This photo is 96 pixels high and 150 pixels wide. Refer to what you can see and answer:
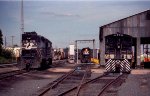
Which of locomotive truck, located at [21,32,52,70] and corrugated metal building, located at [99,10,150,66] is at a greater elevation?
corrugated metal building, located at [99,10,150,66]

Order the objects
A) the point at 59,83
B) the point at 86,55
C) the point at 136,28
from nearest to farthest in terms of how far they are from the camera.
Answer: the point at 59,83 → the point at 136,28 → the point at 86,55

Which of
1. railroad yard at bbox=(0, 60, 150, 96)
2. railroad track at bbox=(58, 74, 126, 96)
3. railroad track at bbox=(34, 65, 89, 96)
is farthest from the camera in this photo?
railroad track at bbox=(34, 65, 89, 96)

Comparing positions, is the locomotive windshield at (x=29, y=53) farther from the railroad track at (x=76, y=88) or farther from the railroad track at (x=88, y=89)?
the railroad track at (x=88, y=89)

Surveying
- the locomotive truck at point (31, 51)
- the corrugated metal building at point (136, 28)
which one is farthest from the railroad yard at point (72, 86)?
the corrugated metal building at point (136, 28)

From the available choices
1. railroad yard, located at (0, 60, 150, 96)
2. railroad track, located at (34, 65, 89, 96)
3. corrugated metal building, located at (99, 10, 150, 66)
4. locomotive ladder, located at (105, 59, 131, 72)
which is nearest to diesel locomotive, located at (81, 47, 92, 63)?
corrugated metal building, located at (99, 10, 150, 66)

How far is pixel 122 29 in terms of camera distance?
43.0m

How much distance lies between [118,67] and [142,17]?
1255cm

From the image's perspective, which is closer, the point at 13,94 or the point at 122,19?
the point at 13,94

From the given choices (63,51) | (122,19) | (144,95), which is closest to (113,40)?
(122,19)

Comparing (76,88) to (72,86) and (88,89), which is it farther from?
(72,86)

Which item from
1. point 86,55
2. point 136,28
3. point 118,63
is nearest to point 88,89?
point 118,63

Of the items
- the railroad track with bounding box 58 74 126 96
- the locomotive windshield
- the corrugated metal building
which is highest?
the corrugated metal building

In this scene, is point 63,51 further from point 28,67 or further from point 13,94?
point 13,94

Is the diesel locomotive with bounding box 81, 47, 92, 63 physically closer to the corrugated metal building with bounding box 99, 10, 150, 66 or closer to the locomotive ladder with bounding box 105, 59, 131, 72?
the corrugated metal building with bounding box 99, 10, 150, 66
